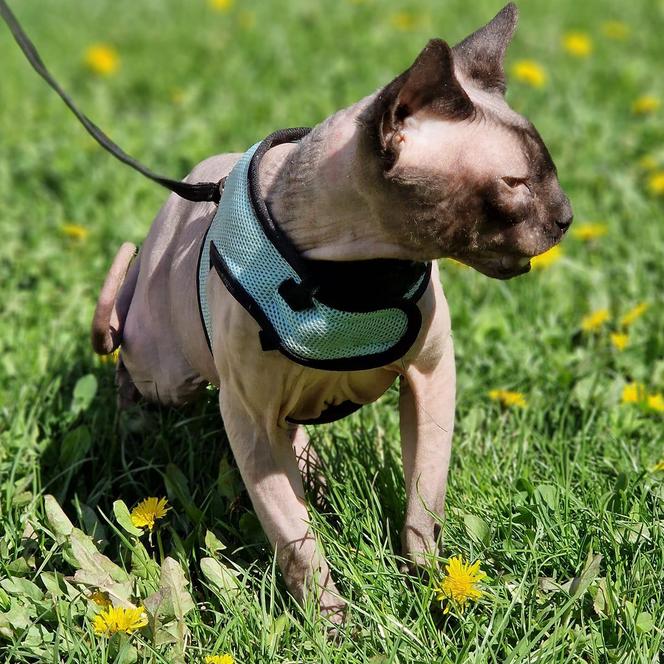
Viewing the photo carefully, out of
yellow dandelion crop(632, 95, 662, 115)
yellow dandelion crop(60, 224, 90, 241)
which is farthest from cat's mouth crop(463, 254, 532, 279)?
yellow dandelion crop(632, 95, 662, 115)

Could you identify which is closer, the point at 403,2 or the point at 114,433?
the point at 114,433

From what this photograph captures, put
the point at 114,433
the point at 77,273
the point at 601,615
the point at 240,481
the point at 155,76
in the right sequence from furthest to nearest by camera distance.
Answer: the point at 155,76 < the point at 77,273 < the point at 114,433 < the point at 240,481 < the point at 601,615

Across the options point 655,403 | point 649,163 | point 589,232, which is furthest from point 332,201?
point 649,163

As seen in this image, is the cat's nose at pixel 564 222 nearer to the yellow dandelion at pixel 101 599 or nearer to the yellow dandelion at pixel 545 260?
the yellow dandelion at pixel 101 599

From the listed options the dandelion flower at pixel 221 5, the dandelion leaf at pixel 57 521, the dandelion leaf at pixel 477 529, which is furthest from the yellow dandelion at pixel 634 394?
the dandelion flower at pixel 221 5

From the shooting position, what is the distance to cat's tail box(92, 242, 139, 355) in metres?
3.02

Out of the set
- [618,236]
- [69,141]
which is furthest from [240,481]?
[69,141]

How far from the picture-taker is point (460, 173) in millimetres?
2113

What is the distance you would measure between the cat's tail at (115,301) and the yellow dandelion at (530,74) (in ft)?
10.1

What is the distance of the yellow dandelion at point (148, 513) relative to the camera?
2773mm

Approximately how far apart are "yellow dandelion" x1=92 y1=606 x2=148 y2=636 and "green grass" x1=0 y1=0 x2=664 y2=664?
35mm

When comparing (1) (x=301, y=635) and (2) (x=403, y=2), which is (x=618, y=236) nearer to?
(1) (x=301, y=635)

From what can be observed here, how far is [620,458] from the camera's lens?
3008mm

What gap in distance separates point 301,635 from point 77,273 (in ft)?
7.45
